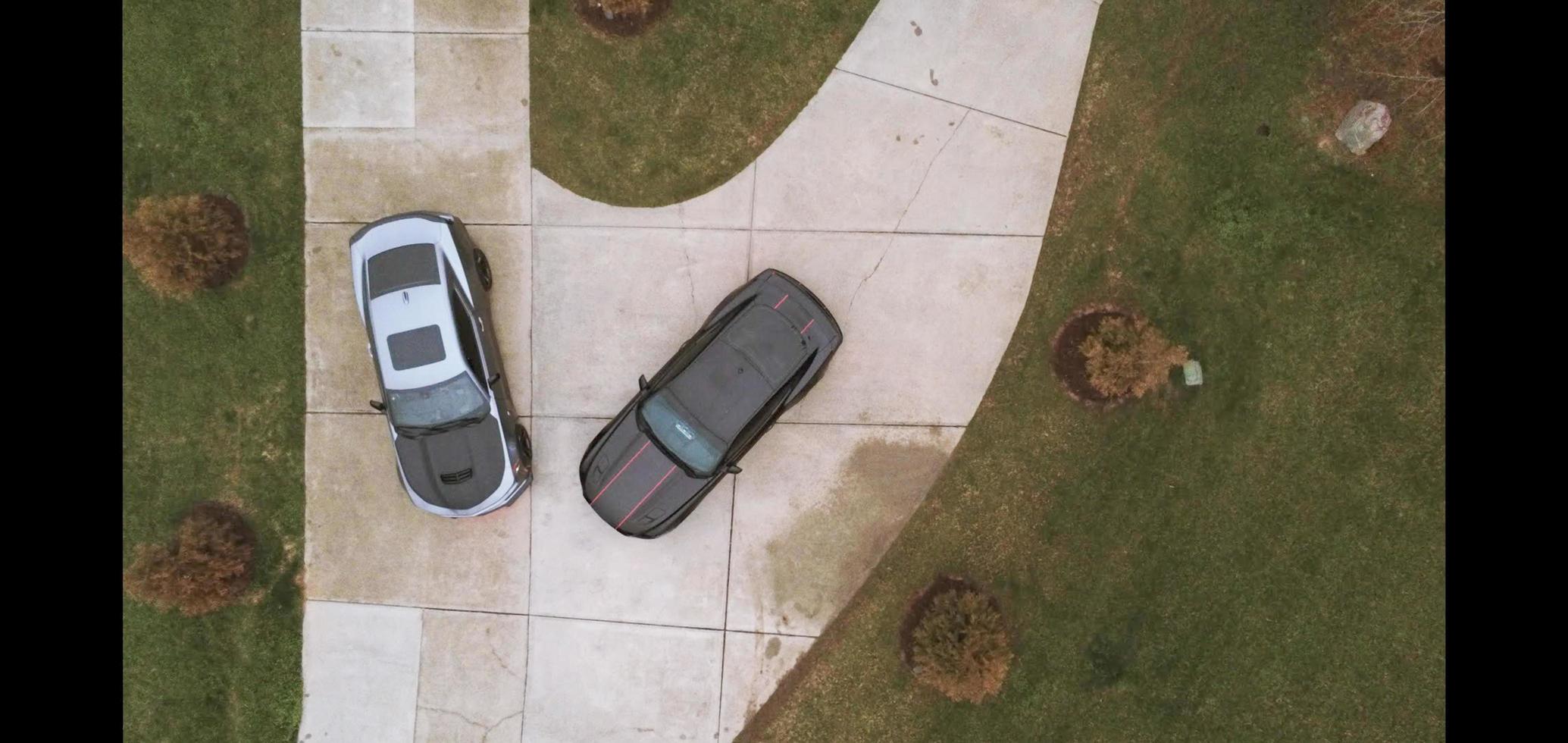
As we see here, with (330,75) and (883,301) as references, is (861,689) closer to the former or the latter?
(883,301)

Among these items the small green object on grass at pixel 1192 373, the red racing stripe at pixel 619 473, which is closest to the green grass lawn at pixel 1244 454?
the small green object on grass at pixel 1192 373

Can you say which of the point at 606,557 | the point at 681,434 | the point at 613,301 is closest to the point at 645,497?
the point at 681,434

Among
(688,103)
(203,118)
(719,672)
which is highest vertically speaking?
(688,103)

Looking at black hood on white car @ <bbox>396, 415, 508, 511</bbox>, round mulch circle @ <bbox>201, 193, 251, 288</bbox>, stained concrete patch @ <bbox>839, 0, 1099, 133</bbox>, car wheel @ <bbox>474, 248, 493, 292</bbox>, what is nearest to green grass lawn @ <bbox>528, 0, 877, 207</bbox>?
stained concrete patch @ <bbox>839, 0, 1099, 133</bbox>

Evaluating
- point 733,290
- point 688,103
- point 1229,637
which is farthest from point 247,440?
point 1229,637

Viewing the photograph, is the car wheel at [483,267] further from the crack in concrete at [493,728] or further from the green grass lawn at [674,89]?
the crack in concrete at [493,728]

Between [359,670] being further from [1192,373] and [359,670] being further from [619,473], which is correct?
[1192,373]
